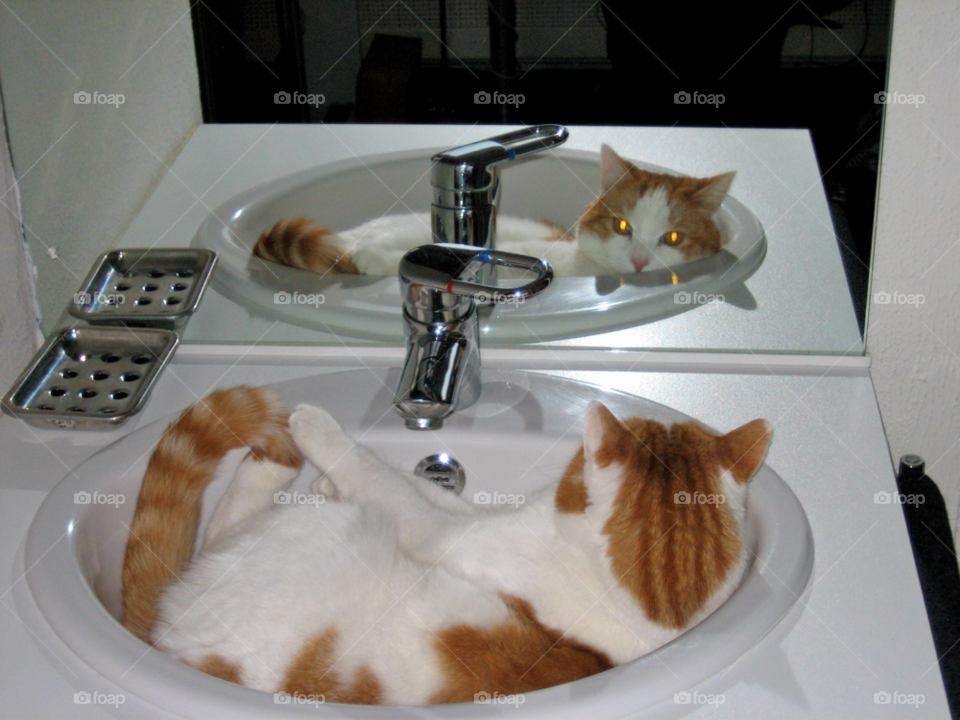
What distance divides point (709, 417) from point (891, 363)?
313mm

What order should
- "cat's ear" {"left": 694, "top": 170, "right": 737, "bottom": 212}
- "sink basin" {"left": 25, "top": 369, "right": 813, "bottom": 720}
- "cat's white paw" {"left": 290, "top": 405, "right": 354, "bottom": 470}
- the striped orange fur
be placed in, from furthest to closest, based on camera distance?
"cat's ear" {"left": 694, "top": 170, "right": 737, "bottom": 212}
"cat's white paw" {"left": 290, "top": 405, "right": 354, "bottom": 470}
the striped orange fur
"sink basin" {"left": 25, "top": 369, "right": 813, "bottom": 720}

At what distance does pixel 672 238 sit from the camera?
100cm

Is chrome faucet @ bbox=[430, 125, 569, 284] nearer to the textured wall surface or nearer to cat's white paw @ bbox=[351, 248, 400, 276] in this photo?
cat's white paw @ bbox=[351, 248, 400, 276]

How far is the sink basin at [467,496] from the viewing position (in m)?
0.58

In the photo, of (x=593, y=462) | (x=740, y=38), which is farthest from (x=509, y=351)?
(x=740, y=38)

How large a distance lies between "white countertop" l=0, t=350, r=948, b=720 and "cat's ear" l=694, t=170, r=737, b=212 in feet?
0.63

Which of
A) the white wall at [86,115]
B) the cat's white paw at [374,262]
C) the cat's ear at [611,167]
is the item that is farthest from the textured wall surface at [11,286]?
the cat's ear at [611,167]

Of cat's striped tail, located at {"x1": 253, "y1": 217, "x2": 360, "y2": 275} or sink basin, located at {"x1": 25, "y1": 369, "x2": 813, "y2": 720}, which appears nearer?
sink basin, located at {"x1": 25, "y1": 369, "x2": 813, "y2": 720}

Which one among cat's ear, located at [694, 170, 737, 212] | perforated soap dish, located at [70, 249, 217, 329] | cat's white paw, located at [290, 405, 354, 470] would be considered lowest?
cat's white paw, located at [290, 405, 354, 470]

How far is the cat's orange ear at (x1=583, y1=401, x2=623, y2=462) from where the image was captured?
73 centimetres

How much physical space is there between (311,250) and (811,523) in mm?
638

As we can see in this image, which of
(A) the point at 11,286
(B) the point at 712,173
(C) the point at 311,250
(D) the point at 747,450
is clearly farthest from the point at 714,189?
(A) the point at 11,286

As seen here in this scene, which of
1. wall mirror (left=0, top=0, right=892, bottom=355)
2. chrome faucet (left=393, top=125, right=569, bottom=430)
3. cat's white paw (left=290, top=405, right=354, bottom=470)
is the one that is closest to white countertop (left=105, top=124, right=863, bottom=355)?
wall mirror (left=0, top=0, right=892, bottom=355)

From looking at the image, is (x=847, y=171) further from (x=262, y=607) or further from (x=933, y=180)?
(x=262, y=607)
